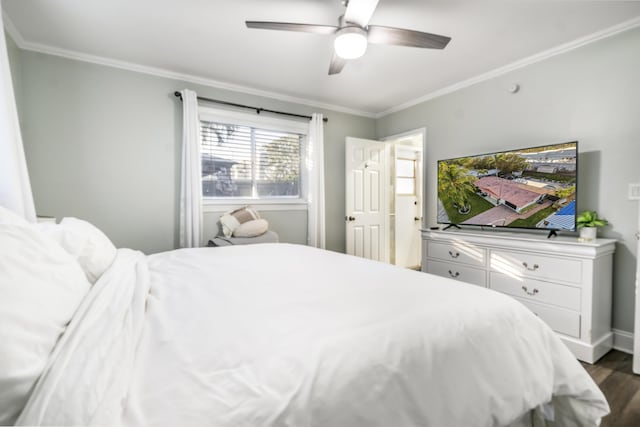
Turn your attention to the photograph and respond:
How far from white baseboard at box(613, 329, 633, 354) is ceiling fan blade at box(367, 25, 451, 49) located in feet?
8.60

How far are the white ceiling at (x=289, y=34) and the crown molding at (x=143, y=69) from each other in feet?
0.04

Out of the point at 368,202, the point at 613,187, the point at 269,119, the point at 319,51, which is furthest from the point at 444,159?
the point at 269,119

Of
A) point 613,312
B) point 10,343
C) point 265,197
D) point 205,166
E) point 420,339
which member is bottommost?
point 613,312

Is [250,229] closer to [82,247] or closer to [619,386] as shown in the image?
[82,247]

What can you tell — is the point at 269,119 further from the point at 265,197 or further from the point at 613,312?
the point at 613,312

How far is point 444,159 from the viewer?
143 inches

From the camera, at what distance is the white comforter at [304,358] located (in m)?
0.63

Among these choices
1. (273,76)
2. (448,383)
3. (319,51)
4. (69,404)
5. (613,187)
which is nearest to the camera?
(69,404)

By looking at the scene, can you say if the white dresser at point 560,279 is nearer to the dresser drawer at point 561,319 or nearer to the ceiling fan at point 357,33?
the dresser drawer at point 561,319

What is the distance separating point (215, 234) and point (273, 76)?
187 centimetres

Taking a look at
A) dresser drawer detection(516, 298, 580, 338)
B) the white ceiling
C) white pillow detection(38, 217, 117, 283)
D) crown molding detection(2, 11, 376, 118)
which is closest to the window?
crown molding detection(2, 11, 376, 118)

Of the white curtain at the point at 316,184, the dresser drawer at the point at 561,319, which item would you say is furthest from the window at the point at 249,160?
the dresser drawer at the point at 561,319

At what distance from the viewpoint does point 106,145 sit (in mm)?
2881

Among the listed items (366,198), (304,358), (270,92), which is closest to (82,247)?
(304,358)
